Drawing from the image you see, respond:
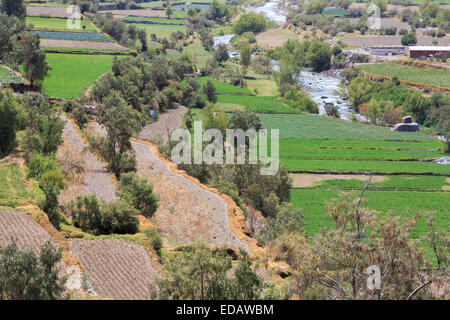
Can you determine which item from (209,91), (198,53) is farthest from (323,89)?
(198,53)

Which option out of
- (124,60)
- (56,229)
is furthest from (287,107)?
(56,229)

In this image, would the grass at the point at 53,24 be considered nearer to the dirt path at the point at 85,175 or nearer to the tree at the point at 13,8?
the tree at the point at 13,8

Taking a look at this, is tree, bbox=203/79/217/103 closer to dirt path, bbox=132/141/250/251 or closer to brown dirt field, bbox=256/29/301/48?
dirt path, bbox=132/141/250/251

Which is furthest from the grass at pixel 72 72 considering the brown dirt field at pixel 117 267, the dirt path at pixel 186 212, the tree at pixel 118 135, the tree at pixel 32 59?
the brown dirt field at pixel 117 267

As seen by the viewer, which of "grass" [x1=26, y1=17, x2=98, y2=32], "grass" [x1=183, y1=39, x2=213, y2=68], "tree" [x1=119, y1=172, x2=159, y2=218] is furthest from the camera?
"grass" [x1=183, y1=39, x2=213, y2=68]

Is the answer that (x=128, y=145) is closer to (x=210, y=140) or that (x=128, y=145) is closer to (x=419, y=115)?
(x=210, y=140)

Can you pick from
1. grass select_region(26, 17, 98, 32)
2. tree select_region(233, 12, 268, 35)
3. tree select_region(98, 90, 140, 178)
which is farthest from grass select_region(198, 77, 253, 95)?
tree select_region(233, 12, 268, 35)
